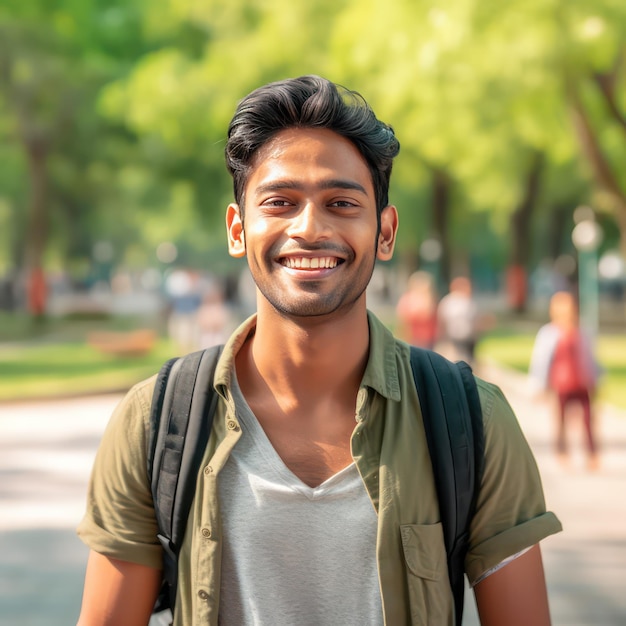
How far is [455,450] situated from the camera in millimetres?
2299

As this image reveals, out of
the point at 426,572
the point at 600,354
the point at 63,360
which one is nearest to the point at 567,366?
the point at 426,572

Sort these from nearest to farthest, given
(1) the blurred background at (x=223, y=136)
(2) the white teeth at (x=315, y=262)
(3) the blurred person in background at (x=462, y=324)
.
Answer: (2) the white teeth at (x=315, y=262) < (3) the blurred person in background at (x=462, y=324) < (1) the blurred background at (x=223, y=136)

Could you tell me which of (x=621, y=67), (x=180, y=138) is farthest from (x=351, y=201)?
(x=180, y=138)

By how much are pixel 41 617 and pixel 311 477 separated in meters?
4.08

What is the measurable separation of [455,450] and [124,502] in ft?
2.17

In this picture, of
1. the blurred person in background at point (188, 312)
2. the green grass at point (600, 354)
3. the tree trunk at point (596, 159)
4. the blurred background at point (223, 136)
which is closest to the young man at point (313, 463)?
the blurred background at point (223, 136)

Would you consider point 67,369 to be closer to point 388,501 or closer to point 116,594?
point 116,594

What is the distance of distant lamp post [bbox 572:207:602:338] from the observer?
23.1 meters

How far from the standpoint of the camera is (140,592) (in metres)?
2.38

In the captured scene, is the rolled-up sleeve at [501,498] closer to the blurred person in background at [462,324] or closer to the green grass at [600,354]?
the green grass at [600,354]

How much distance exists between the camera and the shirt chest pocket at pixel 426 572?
227 centimetres

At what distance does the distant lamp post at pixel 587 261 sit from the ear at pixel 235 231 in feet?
68.7

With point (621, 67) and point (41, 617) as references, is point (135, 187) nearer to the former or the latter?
point (621, 67)

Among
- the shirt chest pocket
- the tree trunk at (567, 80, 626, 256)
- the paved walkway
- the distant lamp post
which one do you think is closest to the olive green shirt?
the shirt chest pocket
